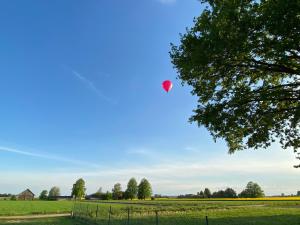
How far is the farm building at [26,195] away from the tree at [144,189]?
7808cm

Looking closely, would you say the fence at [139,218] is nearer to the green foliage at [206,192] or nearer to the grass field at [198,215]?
the grass field at [198,215]

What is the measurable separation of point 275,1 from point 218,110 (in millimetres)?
6355

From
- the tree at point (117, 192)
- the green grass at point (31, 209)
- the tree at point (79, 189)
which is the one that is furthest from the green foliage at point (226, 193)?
the tree at point (79, 189)

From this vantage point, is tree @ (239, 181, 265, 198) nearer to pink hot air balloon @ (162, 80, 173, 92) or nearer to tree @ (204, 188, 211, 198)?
tree @ (204, 188, 211, 198)

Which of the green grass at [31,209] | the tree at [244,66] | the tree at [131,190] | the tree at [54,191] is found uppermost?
the tree at [54,191]

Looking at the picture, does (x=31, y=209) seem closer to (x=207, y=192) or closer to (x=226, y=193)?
(x=226, y=193)

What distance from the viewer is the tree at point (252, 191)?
106 m

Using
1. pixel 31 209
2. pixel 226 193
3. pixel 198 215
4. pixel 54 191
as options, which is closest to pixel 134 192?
pixel 226 193

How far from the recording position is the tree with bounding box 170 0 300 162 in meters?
12.5

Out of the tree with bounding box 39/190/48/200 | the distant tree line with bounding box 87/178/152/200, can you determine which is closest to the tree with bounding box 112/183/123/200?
the distant tree line with bounding box 87/178/152/200

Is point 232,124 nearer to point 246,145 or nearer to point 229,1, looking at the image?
point 246,145

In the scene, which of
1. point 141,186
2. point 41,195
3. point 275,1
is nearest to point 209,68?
point 275,1

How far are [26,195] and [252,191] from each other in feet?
446

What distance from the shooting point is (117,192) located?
144 metres
